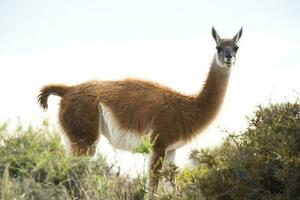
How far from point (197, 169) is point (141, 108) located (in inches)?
136

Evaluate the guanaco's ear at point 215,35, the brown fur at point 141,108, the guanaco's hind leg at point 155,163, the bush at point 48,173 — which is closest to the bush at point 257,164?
the bush at point 48,173

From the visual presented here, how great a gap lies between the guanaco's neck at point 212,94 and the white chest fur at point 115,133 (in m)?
1.32

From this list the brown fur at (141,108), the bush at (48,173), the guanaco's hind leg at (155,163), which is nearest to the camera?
the bush at (48,173)

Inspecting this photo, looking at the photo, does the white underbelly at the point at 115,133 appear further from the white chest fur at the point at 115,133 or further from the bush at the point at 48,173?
the bush at the point at 48,173

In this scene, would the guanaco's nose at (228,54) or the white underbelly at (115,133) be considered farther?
the guanaco's nose at (228,54)

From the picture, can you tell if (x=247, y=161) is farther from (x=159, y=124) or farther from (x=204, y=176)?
(x=159, y=124)

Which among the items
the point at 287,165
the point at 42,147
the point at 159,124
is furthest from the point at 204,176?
the point at 159,124

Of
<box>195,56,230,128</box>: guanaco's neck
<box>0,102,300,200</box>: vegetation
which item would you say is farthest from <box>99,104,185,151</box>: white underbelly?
<box>0,102,300,200</box>: vegetation

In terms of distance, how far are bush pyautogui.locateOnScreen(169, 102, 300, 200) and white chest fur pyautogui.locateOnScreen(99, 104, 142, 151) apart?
3.21m

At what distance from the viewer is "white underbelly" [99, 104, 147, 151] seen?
11703 mm

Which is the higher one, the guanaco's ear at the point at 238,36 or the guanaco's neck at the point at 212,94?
the guanaco's ear at the point at 238,36

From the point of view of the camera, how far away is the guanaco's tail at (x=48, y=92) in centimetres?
1215

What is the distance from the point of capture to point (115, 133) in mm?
11727

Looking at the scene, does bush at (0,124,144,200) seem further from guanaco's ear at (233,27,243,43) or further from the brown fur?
guanaco's ear at (233,27,243,43)
